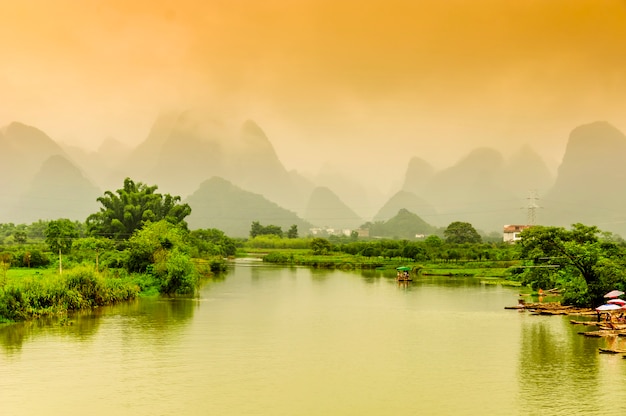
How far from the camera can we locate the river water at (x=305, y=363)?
14.7 metres

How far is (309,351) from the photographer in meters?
20.1

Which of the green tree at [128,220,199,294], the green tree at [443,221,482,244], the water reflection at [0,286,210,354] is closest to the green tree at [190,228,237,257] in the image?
the green tree at [128,220,199,294]

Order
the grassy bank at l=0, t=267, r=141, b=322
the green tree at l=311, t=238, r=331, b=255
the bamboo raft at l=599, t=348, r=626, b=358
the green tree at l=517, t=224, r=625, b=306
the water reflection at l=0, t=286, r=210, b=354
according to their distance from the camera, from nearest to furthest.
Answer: the bamboo raft at l=599, t=348, r=626, b=358
the water reflection at l=0, t=286, r=210, b=354
the grassy bank at l=0, t=267, r=141, b=322
the green tree at l=517, t=224, r=625, b=306
the green tree at l=311, t=238, r=331, b=255

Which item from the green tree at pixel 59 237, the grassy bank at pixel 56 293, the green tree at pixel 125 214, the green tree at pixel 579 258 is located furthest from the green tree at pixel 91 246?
the green tree at pixel 579 258

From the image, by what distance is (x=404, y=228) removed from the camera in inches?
6772

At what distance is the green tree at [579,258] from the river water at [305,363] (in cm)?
227

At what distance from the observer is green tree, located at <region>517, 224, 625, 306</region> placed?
25.9 metres

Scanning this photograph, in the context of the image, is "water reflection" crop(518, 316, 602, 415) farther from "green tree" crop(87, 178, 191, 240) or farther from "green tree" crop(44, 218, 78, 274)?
"green tree" crop(87, 178, 191, 240)

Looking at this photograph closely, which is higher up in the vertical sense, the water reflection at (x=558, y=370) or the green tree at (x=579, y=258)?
the green tree at (x=579, y=258)

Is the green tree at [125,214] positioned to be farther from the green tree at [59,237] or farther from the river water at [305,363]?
the river water at [305,363]

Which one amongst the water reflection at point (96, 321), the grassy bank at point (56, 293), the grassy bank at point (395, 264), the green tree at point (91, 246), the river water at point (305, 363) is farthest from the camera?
the grassy bank at point (395, 264)

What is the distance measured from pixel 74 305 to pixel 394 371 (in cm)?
1406

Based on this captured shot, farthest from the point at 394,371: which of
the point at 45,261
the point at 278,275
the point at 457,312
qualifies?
the point at 278,275

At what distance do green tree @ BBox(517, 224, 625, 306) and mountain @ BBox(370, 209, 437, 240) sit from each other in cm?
13997
